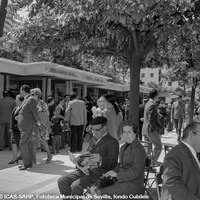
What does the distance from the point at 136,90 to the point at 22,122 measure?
2.83m

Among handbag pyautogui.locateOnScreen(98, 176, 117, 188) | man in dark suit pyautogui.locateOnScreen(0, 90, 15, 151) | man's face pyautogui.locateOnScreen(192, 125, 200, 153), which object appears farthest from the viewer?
man in dark suit pyautogui.locateOnScreen(0, 90, 15, 151)

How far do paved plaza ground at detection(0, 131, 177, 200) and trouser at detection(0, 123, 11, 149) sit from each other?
0.84 m

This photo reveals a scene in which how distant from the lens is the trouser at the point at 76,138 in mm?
9617

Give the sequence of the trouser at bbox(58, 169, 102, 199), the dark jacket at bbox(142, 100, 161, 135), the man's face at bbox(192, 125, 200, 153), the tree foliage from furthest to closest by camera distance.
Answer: the dark jacket at bbox(142, 100, 161, 135) < the tree foliage < the trouser at bbox(58, 169, 102, 199) < the man's face at bbox(192, 125, 200, 153)

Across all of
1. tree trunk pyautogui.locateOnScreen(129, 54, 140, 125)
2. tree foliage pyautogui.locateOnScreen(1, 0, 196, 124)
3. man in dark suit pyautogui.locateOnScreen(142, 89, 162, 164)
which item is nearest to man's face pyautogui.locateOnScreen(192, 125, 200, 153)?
tree foliage pyautogui.locateOnScreen(1, 0, 196, 124)

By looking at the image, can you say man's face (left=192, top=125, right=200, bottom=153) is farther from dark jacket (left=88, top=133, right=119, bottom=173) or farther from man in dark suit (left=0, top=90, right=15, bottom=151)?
man in dark suit (left=0, top=90, right=15, bottom=151)

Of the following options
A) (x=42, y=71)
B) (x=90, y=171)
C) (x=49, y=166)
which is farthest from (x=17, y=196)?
(x=42, y=71)

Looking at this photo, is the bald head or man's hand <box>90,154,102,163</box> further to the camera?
man's hand <box>90,154,102,163</box>

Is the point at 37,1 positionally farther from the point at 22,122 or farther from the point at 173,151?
the point at 173,151

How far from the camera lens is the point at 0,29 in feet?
43.8

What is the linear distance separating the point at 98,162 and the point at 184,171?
1.72 m

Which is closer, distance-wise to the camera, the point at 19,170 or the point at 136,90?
the point at 136,90

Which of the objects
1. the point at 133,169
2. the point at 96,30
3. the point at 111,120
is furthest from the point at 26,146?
the point at 133,169

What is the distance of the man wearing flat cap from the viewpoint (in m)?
4.33
